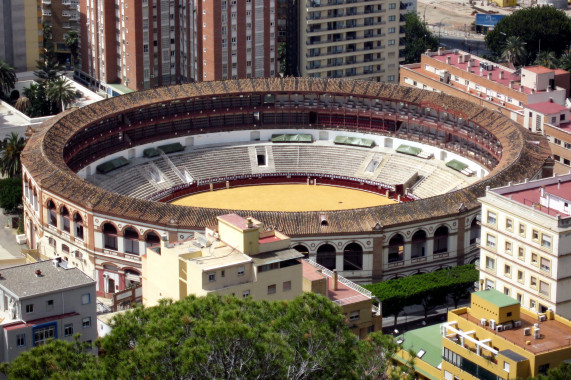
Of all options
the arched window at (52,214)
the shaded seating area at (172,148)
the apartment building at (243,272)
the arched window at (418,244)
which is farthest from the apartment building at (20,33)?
the apartment building at (243,272)

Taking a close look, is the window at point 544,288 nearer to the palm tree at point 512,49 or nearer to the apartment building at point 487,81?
the apartment building at point 487,81

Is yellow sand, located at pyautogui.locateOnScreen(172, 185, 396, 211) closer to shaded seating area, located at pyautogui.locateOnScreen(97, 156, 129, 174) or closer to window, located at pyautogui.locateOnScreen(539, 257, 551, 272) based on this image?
shaded seating area, located at pyautogui.locateOnScreen(97, 156, 129, 174)

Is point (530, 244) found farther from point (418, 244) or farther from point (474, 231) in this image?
point (474, 231)

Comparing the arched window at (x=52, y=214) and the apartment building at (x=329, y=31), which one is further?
the apartment building at (x=329, y=31)

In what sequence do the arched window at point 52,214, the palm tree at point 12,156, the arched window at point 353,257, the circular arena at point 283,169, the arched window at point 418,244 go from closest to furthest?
1. the arched window at point 353,257
2. the circular arena at point 283,169
3. the arched window at point 418,244
4. the arched window at point 52,214
5. the palm tree at point 12,156

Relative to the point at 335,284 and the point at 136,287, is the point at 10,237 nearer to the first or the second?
the point at 136,287

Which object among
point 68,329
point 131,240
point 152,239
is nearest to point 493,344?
point 68,329

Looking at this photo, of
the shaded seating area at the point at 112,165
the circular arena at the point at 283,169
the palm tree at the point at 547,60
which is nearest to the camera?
the circular arena at the point at 283,169
